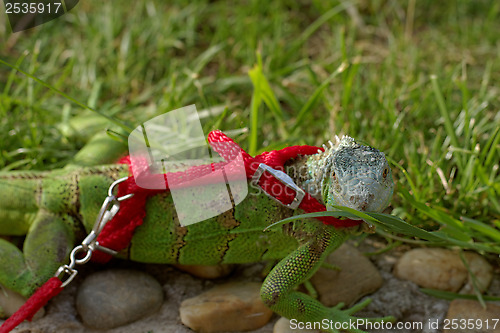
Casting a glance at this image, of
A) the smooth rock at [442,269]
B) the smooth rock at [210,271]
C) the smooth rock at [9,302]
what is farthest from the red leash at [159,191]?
the smooth rock at [442,269]

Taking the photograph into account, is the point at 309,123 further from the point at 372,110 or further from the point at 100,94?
the point at 100,94

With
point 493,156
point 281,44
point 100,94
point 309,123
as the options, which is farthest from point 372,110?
point 100,94

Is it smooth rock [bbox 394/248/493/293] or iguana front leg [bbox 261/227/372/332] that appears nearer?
iguana front leg [bbox 261/227/372/332]

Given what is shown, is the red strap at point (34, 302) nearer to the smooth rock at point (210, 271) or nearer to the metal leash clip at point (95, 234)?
the metal leash clip at point (95, 234)

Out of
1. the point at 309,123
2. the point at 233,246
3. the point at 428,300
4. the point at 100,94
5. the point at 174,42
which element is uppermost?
the point at 174,42

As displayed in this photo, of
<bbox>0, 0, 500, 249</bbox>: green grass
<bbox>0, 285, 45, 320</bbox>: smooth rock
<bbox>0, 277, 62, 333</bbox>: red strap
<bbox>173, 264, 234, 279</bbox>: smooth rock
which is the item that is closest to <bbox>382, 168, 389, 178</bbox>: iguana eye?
<bbox>0, 0, 500, 249</bbox>: green grass

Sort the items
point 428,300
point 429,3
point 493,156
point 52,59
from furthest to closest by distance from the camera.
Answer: point 429,3 → point 52,59 → point 493,156 → point 428,300

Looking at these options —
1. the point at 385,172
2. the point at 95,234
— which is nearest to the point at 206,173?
the point at 95,234

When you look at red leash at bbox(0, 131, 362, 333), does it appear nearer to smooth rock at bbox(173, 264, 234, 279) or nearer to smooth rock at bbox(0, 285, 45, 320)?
smooth rock at bbox(0, 285, 45, 320)
